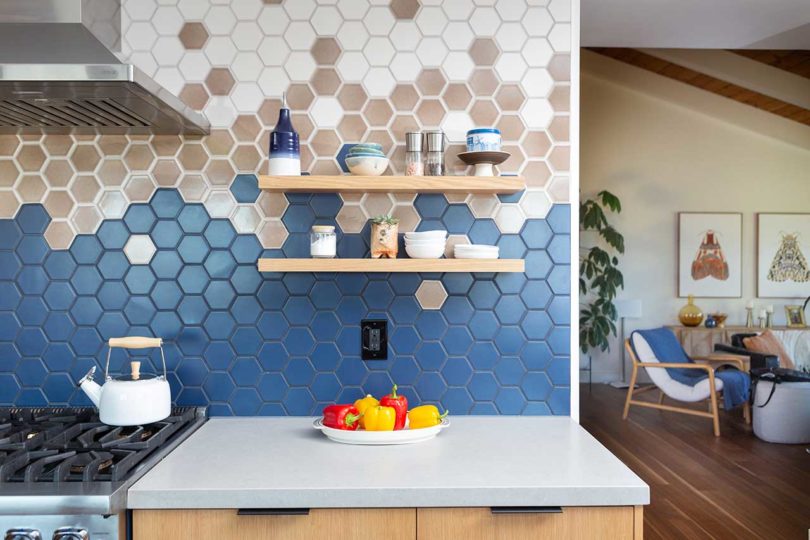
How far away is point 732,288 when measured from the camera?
7703 mm

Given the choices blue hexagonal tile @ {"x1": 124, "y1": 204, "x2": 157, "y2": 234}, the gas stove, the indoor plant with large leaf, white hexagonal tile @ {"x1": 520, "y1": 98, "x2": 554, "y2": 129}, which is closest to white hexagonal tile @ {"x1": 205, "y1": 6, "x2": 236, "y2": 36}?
blue hexagonal tile @ {"x1": 124, "y1": 204, "x2": 157, "y2": 234}

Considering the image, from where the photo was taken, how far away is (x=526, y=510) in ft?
4.85

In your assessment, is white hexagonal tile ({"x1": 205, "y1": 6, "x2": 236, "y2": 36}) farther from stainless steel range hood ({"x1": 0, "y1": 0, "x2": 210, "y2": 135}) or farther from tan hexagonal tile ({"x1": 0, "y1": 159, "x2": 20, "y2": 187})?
tan hexagonal tile ({"x1": 0, "y1": 159, "x2": 20, "y2": 187})

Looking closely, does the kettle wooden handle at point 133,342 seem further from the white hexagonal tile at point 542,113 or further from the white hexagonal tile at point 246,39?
the white hexagonal tile at point 542,113

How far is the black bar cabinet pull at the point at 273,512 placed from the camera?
1.46 meters

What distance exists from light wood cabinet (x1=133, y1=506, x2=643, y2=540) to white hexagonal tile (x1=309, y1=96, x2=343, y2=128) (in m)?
1.19

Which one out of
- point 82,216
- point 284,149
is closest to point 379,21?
point 284,149

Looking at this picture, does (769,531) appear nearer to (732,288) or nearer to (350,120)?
(350,120)

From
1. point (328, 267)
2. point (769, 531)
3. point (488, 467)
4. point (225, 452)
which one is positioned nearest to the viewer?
point (488, 467)

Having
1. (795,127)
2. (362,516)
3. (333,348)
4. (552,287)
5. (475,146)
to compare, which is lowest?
(362,516)

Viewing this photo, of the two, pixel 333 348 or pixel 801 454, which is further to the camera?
pixel 801 454

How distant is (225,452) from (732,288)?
7339 millimetres

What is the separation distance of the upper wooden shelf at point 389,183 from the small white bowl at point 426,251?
17 centimetres

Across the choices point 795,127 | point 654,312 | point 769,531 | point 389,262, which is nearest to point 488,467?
point 389,262
